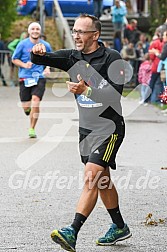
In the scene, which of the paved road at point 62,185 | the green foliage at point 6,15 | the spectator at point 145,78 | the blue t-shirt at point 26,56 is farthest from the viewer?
the green foliage at point 6,15

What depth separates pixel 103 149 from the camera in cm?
704

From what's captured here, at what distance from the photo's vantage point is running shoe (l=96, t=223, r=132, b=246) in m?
7.24

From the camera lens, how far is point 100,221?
8219 mm

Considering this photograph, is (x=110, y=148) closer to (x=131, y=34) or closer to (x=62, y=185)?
(x=62, y=185)

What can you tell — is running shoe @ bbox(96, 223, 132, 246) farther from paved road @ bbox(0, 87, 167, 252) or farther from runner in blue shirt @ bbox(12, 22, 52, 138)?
runner in blue shirt @ bbox(12, 22, 52, 138)

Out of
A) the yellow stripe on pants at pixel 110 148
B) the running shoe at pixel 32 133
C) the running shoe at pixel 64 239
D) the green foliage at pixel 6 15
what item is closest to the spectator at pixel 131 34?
the green foliage at pixel 6 15

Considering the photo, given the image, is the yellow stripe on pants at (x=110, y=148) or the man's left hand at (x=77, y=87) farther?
the yellow stripe on pants at (x=110, y=148)

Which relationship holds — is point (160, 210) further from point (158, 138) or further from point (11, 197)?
point (158, 138)

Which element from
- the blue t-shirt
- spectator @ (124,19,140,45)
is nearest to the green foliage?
spectator @ (124,19,140,45)

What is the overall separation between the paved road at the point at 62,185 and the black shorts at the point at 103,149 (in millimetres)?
737

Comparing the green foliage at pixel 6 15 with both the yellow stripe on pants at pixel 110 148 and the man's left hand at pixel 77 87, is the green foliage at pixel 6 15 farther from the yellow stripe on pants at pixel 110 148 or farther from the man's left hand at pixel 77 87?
the man's left hand at pixel 77 87

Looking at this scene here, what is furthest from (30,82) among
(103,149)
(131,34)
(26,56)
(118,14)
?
(118,14)

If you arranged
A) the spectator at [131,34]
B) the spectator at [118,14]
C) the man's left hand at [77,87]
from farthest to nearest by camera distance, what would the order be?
the spectator at [118,14], the spectator at [131,34], the man's left hand at [77,87]

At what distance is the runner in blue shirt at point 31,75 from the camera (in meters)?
14.6
